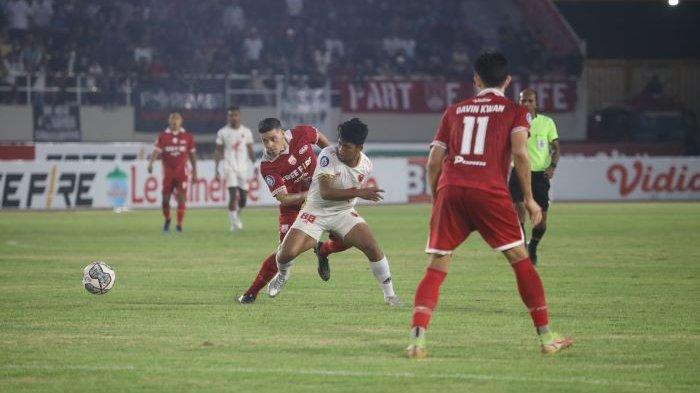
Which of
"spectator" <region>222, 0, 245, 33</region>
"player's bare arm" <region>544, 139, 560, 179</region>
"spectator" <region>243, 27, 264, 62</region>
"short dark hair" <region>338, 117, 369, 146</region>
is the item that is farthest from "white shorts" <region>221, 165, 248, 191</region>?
"short dark hair" <region>338, 117, 369, 146</region>

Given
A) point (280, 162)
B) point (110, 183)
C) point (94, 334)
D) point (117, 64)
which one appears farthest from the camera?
point (117, 64)

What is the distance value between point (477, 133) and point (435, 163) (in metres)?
0.36

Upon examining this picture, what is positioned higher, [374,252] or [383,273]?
[374,252]

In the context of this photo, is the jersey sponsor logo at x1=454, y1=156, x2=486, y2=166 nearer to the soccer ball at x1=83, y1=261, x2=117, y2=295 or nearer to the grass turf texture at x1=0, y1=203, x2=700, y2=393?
the grass turf texture at x1=0, y1=203, x2=700, y2=393

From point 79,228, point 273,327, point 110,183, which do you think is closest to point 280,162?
point 273,327

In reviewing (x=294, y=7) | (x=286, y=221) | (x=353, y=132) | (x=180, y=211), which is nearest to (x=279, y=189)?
(x=286, y=221)

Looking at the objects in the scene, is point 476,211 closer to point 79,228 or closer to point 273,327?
point 273,327

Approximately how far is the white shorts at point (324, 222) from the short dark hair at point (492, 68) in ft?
12.0

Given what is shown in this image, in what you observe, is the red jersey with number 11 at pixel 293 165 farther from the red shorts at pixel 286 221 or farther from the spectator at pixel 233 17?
the spectator at pixel 233 17

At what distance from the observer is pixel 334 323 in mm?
11336

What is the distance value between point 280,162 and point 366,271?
4.21 metres

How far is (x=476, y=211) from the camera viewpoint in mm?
9180

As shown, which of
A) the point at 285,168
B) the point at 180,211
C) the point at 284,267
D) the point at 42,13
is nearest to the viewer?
the point at 284,267

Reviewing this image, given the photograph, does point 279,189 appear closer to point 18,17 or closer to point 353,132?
point 353,132
